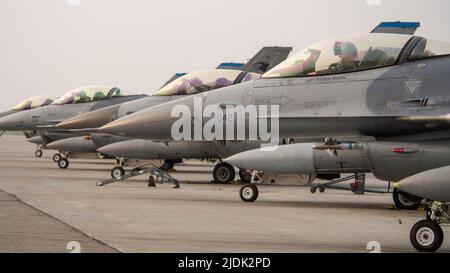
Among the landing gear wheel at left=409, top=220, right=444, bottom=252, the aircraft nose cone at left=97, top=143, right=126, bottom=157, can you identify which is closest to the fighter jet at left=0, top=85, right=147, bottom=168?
the aircraft nose cone at left=97, top=143, right=126, bottom=157

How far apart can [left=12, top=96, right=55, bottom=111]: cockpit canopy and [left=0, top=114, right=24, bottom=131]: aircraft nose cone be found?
12.7ft

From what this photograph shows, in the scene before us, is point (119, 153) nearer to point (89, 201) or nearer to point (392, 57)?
point (89, 201)

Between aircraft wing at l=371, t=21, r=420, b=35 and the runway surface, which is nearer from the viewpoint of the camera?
the runway surface

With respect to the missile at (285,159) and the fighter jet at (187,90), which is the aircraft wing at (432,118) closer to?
the missile at (285,159)

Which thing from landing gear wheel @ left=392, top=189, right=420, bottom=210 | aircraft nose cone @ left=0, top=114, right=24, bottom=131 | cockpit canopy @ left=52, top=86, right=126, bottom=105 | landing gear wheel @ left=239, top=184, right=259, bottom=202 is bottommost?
landing gear wheel @ left=392, top=189, right=420, bottom=210

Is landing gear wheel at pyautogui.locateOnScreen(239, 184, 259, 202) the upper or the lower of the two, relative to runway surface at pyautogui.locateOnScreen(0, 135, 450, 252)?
upper

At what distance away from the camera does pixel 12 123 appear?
32781 mm

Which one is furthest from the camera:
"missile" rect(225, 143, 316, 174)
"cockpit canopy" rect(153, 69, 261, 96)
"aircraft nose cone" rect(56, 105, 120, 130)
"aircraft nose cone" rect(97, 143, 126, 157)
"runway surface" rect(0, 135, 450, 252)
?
"aircraft nose cone" rect(56, 105, 120, 130)

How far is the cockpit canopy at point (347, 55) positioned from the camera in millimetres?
14633

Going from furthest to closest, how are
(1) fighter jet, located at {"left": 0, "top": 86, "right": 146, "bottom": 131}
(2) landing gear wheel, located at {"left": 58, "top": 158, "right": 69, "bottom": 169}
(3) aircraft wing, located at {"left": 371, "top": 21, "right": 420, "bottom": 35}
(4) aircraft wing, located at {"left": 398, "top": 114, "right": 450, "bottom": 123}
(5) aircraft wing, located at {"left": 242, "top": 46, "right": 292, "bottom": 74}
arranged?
(2) landing gear wheel, located at {"left": 58, "top": 158, "right": 69, "bottom": 169}
(1) fighter jet, located at {"left": 0, "top": 86, "right": 146, "bottom": 131}
(5) aircraft wing, located at {"left": 242, "top": 46, "right": 292, "bottom": 74}
(3) aircraft wing, located at {"left": 371, "top": 21, "right": 420, "bottom": 35}
(4) aircraft wing, located at {"left": 398, "top": 114, "right": 450, "bottom": 123}

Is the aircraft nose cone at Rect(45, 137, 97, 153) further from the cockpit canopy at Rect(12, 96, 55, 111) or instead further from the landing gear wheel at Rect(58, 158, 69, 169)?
the cockpit canopy at Rect(12, 96, 55, 111)

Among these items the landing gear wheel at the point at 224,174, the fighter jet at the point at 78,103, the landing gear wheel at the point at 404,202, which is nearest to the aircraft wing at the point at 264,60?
the landing gear wheel at the point at 224,174

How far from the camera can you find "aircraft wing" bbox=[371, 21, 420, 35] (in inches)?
743

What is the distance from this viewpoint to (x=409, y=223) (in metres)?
14.4
